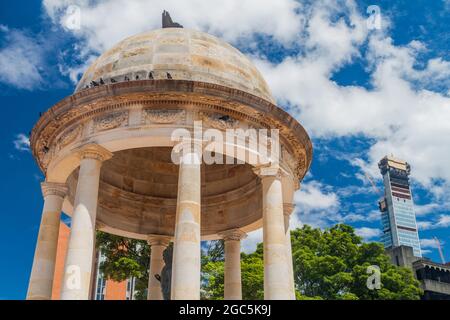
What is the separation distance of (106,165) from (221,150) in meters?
12.7

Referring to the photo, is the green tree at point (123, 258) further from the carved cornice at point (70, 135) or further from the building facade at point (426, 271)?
the building facade at point (426, 271)

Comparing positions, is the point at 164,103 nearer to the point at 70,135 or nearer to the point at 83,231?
the point at 70,135

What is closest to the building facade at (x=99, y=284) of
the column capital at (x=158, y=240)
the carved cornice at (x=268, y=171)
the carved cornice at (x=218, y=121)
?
the column capital at (x=158, y=240)

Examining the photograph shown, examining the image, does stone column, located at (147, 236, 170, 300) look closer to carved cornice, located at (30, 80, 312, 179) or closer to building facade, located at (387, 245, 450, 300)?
carved cornice, located at (30, 80, 312, 179)

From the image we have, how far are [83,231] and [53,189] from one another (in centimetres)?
577

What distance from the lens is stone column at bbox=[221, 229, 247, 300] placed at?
33.2 meters

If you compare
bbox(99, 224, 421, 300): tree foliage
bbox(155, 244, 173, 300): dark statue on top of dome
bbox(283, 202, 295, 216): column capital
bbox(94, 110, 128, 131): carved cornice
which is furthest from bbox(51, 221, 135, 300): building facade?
bbox(94, 110, 128, 131): carved cornice

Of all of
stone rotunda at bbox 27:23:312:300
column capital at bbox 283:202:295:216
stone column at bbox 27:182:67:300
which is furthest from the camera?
column capital at bbox 283:202:295:216

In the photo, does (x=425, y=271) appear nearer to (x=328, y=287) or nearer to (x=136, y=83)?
(x=328, y=287)

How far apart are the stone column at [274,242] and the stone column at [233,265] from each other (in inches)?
309

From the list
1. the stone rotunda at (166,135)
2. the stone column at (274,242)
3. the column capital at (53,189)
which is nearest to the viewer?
the stone rotunda at (166,135)

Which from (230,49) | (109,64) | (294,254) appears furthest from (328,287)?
(109,64)

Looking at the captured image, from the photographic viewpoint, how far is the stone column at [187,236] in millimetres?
22031

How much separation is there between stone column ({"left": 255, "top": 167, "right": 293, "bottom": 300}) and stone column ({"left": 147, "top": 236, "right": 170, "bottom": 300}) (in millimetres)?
11504
